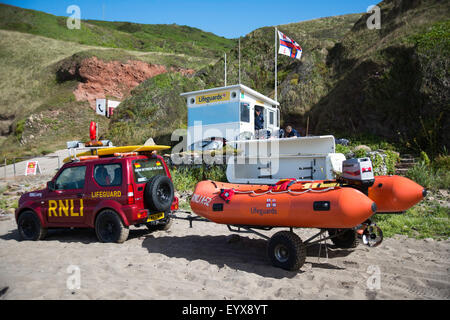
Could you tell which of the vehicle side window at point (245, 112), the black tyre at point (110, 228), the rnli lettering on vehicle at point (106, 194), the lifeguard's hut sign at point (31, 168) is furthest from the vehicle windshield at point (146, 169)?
the lifeguard's hut sign at point (31, 168)

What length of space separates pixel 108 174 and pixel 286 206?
3591 millimetres

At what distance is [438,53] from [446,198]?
304 inches

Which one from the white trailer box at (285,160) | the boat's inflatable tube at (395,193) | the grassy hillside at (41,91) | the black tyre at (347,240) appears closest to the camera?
the boat's inflatable tube at (395,193)

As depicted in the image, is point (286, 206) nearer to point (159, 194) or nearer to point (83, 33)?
point (159, 194)

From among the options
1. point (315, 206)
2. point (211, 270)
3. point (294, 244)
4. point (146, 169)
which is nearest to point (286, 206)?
point (315, 206)

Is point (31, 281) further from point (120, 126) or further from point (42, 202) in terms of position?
point (120, 126)

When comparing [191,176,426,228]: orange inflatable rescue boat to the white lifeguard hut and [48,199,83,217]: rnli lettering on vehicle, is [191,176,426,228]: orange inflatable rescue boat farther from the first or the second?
the white lifeguard hut

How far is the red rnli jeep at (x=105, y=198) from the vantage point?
6301mm

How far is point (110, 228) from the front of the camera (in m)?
6.50

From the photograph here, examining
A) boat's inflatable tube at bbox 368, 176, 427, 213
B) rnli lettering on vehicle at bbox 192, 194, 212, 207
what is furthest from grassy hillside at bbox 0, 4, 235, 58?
boat's inflatable tube at bbox 368, 176, 427, 213

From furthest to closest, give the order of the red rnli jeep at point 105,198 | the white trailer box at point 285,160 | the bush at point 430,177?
the bush at point 430,177, the white trailer box at point 285,160, the red rnli jeep at point 105,198

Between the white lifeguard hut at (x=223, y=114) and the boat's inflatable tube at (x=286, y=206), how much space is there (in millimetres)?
8253

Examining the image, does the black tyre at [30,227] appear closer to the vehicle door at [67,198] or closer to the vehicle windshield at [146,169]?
the vehicle door at [67,198]

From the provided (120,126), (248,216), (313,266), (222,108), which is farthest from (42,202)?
(120,126)
